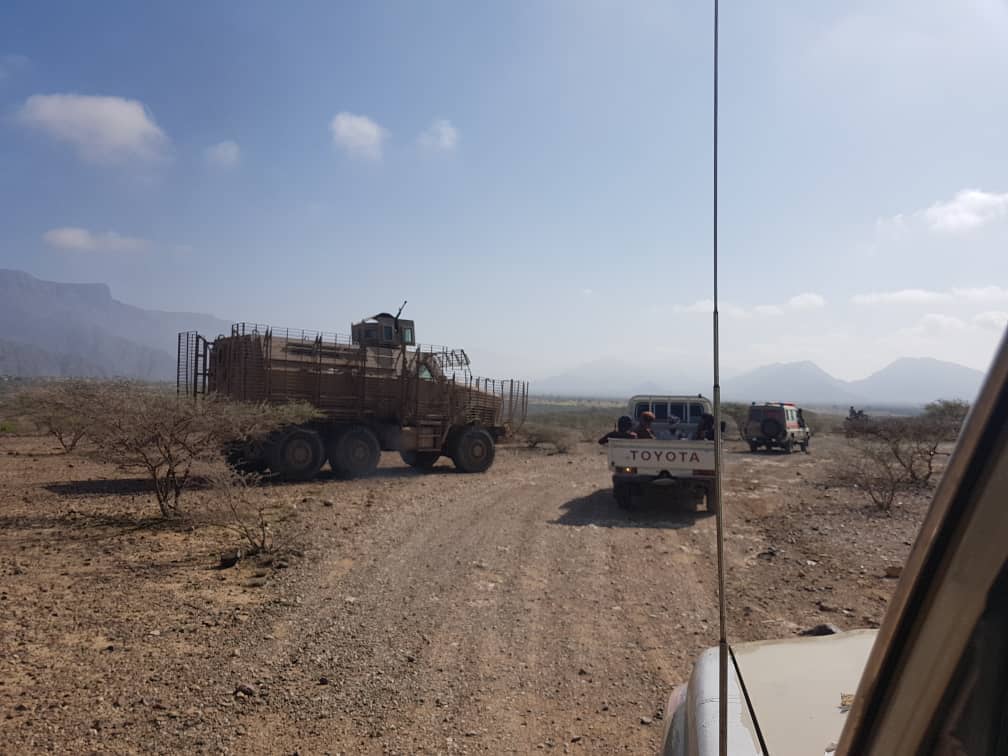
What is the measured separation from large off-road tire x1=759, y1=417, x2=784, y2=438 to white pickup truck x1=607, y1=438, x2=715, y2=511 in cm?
1511

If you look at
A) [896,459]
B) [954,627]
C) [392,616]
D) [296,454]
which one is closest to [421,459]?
[296,454]

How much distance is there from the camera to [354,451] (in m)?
14.4

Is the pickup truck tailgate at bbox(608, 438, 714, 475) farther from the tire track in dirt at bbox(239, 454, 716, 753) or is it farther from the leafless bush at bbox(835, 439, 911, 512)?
the leafless bush at bbox(835, 439, 911, 512)

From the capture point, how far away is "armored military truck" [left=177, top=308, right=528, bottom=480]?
13.2 m

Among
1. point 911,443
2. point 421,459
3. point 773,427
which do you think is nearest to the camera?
point 911,443

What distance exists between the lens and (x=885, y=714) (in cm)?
97

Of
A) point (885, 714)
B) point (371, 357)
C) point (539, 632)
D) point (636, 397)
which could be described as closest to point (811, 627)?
point (539, 632)

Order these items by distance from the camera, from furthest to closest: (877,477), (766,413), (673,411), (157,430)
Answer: (766,413) < (673,411) < (877,477) < (157,430)

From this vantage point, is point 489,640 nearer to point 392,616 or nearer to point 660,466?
point 392,616

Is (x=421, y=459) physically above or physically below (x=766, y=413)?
below

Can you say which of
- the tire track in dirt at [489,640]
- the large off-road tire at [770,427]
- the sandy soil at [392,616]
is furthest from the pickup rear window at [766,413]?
the tire track in dirt at [489,640]

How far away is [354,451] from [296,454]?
1.40 m

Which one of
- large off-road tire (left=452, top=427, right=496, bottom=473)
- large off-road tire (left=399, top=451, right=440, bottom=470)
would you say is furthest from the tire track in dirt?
large off-road tire (left=399, top=451, right=440, bottom=470)

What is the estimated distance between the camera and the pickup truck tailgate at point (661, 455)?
9805 millimetres
